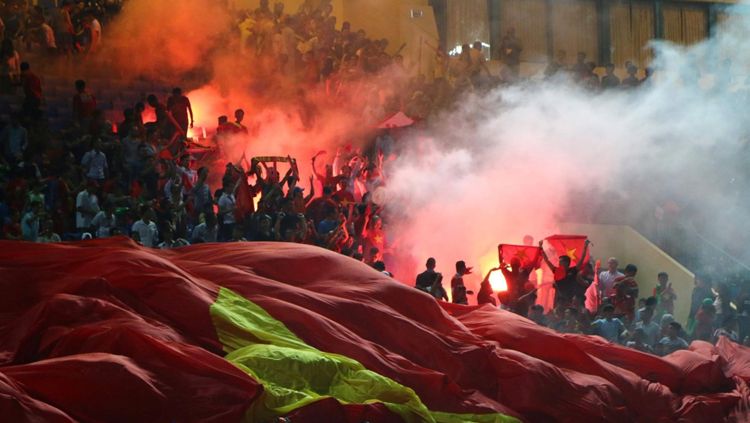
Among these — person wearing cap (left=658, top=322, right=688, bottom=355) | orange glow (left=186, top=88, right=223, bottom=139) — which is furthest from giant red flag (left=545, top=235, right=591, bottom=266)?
orange glow (left=186, top=88, right=223, bottom=139)

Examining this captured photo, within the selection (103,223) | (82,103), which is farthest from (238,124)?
(103,223)

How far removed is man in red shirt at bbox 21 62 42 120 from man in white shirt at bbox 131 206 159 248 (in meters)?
3.23

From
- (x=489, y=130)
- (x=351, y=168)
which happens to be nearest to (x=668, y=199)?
(x=489, y=130)

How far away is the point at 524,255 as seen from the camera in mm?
14625

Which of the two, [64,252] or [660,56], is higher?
[660,56]

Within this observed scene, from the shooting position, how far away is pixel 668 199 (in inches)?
727

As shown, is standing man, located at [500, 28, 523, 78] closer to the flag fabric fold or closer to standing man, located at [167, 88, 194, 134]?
standing man, located at [167, 88, 194, 134]

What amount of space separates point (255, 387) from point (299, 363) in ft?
1.96

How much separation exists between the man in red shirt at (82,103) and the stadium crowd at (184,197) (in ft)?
0.07

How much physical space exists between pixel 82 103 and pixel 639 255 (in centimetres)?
860

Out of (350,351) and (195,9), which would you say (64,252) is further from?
(195,9)

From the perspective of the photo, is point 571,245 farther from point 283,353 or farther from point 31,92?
point 283,353

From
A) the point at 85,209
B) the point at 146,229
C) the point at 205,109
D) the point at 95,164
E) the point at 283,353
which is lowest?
the point at 283,353

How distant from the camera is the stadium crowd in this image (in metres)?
12.4
